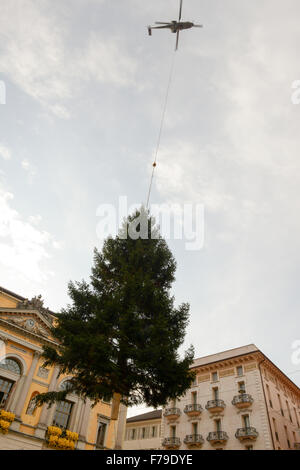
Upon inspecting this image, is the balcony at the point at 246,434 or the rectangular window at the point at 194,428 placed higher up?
the rectangular window at the point at 194,428

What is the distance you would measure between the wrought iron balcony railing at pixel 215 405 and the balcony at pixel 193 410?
1.08 m

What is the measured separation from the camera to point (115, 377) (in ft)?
41.7

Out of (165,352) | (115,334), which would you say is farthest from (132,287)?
(165,352)

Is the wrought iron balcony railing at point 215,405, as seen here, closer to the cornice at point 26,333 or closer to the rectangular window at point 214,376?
the rectangular window at point 214,376

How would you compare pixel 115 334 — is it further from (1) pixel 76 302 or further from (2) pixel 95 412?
(2) pixel 95 412

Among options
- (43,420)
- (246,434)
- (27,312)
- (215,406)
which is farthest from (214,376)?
(27,312)

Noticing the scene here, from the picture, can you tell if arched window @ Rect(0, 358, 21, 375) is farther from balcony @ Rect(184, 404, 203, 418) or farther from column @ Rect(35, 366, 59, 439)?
balcony @ Rect(184, 404, 203, 418)

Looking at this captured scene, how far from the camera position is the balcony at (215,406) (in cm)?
3447

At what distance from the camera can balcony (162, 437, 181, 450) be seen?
3588 centimetres

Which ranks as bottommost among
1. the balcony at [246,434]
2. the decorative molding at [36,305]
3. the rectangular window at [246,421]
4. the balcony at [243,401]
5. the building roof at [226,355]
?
the balcony at [246,434]

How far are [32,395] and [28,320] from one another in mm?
5754

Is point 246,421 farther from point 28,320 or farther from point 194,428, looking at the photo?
point 28,320

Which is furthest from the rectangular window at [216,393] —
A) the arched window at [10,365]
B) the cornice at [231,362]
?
the arched window at [10,365]
